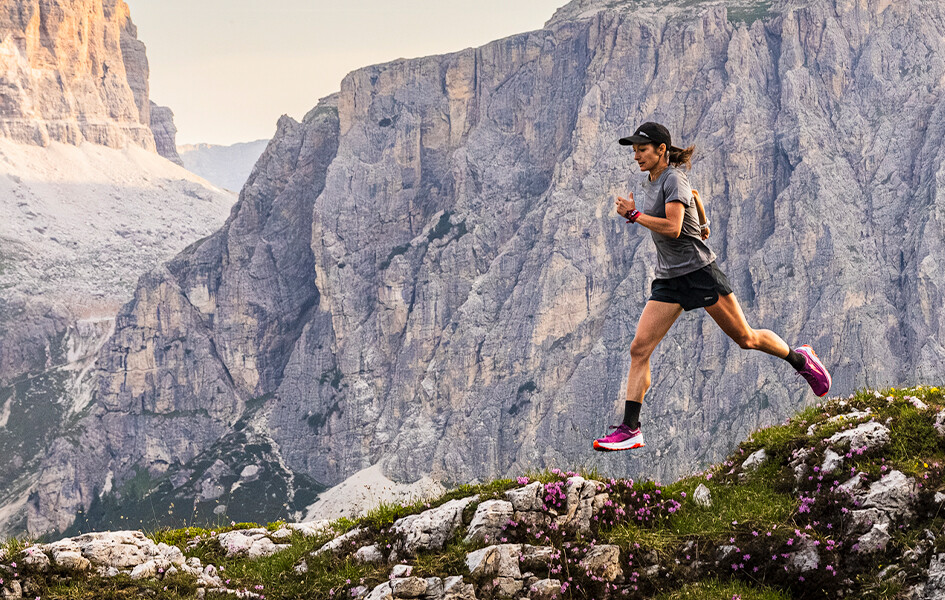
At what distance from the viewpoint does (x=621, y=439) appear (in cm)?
1188

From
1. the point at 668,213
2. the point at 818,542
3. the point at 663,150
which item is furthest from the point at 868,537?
the point at 663,150

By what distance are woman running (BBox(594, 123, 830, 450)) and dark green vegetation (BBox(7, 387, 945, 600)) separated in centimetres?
136

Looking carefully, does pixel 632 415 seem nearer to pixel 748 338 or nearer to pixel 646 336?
pixel 646 336

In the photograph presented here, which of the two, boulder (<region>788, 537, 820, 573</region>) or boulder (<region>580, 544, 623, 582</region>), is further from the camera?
boulder (<region>580, 544, 623, 582</region>)

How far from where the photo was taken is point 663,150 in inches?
454

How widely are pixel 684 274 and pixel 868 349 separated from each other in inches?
7930

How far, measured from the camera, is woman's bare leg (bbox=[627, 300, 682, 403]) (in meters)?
11.6

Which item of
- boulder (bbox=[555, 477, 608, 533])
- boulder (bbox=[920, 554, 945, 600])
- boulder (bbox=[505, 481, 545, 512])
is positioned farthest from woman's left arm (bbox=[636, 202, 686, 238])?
boulder (bbox=[920, 554, 945, 600])

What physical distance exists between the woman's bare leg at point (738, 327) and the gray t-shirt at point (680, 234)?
0.67m

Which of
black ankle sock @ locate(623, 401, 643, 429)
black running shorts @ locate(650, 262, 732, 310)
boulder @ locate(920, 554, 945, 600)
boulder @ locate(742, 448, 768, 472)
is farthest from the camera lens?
boulder @ locate(742, 448, 768, 472)

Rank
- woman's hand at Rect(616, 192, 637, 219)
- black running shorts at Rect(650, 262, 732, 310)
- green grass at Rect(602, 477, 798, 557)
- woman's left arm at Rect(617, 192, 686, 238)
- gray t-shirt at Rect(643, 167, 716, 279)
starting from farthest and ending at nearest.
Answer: black running shorts at Rect(650, 262, 732, 310) < gray t-shirt at Rect(643, 167, 716, 279) < woman's left arm at Rect(617, 192, 686, 238) < woman's hand at Rect(616, 192, 637, 219) < green grass at Rect(602, 477, 798, 557)

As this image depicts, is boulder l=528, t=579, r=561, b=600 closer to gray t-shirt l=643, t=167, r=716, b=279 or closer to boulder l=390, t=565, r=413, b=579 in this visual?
boulder l=390, t=565, r=413, b=579

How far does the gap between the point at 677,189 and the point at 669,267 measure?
46.0 inches

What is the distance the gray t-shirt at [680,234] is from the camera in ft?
37.1
